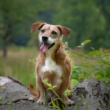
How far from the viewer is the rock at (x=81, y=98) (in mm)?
2361

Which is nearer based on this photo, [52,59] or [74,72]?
[52,59]

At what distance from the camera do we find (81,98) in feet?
8.46

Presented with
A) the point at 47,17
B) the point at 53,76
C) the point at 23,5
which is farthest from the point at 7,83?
the point at 47,17

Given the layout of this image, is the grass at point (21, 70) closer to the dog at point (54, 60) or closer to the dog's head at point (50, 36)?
the dog at point (54, 60)

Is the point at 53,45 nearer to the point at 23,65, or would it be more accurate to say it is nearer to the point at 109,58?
the point at 109,58

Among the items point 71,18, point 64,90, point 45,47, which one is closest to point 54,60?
point 45,47

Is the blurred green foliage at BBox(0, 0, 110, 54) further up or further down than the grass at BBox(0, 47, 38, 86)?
further up

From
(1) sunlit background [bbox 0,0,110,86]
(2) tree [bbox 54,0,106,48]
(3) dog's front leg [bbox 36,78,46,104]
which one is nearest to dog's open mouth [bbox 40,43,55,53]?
(3) dog's front leg [bbox 36,78,46,104]

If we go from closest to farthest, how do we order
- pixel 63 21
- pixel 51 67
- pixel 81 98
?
pixel 51 67
pixel 81 98
pixel 63 21

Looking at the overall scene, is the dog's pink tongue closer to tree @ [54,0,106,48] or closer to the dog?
the dog

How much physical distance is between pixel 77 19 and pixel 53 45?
49.7ft

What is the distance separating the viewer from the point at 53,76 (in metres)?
2.28

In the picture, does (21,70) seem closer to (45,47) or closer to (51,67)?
(51,67)

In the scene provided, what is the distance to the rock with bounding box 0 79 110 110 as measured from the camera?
7.75 ft
